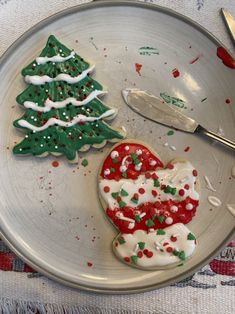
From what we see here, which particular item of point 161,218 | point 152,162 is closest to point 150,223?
point 161,218

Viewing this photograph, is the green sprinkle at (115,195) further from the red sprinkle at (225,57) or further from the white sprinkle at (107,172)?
the red sprinkle at (225,57)

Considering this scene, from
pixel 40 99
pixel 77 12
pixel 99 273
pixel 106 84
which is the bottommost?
pixel 99 273

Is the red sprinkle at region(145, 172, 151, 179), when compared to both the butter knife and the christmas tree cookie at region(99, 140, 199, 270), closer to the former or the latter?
the christmas tree cookie at region(99, 140, 199, 270)

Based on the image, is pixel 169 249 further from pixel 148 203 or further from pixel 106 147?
pixel 106 147

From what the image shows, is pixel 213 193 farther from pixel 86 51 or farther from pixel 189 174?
pixel 86 51

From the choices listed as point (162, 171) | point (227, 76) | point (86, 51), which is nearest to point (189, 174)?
point (162, 171)
